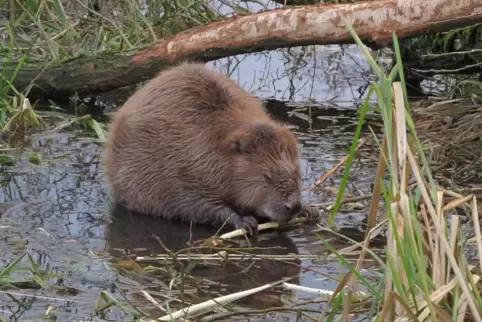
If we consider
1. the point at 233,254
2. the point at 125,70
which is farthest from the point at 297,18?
the point at 233,254

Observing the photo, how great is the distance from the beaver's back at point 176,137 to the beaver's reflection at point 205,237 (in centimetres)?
12

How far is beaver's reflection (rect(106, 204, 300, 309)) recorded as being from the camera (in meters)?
3.33

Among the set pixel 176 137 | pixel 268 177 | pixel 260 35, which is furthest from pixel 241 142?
pixel 260 35

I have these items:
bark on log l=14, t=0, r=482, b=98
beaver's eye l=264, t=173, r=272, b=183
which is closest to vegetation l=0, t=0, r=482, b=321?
bark on log l=14, t=0, r=482, b=98

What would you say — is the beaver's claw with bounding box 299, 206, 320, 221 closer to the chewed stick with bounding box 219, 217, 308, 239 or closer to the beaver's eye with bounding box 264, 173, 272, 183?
the chewed stick with bounding box 219, 217, 308, 239

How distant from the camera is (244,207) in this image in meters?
4.05

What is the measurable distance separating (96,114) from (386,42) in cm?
166

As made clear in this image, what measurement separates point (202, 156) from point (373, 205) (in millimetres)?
1552

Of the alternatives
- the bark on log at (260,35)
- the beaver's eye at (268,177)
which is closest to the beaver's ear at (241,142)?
the beaver's eye at (268,177)

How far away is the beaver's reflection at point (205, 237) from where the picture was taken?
3330 millimetres

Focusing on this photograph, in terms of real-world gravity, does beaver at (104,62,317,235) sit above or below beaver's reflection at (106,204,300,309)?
above

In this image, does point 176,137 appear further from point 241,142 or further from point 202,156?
point 241,142

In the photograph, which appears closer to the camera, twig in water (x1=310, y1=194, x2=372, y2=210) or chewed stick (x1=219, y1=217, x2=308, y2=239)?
chewed stick (x1=219, y1=217, x2=308, y2=239)

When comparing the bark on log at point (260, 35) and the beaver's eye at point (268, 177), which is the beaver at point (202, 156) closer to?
the beaver's eye at point (268, 177)
